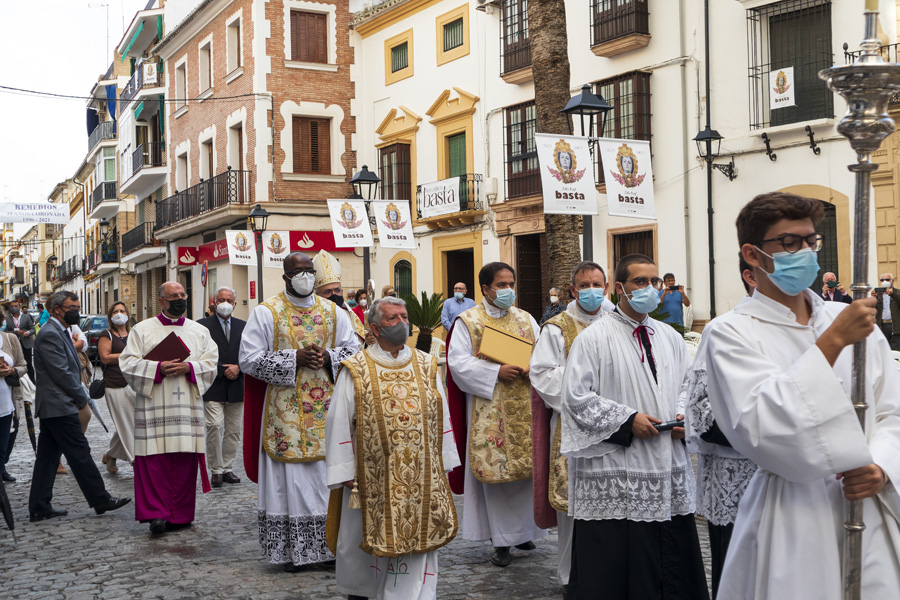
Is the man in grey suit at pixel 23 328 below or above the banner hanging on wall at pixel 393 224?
below

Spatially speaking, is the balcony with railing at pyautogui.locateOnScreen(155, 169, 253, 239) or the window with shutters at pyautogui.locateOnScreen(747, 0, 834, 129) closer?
the window with shutters at pyautogui.locateOnScreen(747, 0, 834, 129)

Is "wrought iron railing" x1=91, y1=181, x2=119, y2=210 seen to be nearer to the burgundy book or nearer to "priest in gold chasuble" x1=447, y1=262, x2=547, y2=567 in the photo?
the burgundy book

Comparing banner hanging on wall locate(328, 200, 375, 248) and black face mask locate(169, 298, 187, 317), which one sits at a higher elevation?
banner hanging on wall locate(328, 200, 375, 248)

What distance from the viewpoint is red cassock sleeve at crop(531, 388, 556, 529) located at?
5754mm

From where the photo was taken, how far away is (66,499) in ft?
28.8

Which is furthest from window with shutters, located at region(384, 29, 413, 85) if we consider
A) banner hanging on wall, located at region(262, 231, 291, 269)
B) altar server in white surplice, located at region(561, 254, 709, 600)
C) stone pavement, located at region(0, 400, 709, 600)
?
altar server in white surplice, located at region(561, 254, 709, 600)

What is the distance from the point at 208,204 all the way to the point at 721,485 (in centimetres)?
2737

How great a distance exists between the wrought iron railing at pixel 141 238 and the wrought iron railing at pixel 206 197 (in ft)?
6.63

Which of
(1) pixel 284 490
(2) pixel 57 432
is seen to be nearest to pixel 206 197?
(2) pixel 57 432

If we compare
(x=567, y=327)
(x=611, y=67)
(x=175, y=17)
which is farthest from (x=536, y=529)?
(x=175, y=17)

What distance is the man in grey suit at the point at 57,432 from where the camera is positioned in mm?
7855

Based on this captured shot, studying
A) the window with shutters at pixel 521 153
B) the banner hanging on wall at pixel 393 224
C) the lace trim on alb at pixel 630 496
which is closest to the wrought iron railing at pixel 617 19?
the window with shutters at pixel 521 153

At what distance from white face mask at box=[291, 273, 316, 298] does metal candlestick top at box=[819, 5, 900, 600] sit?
4432 mm

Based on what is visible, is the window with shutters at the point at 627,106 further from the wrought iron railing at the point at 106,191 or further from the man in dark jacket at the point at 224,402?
the wrought iron railing at the point at 106,191
